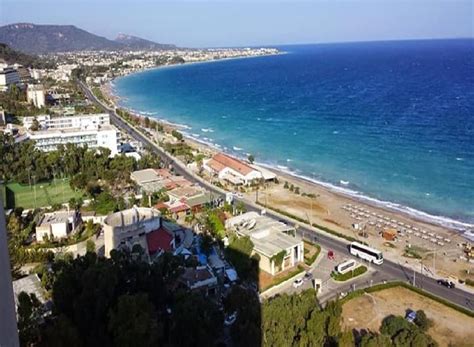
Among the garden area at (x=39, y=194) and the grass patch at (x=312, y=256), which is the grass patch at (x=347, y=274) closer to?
the grass patch at (x=312, y=256)

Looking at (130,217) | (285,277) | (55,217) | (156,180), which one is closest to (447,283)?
(285,277)

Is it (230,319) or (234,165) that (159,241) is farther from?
(234,165)

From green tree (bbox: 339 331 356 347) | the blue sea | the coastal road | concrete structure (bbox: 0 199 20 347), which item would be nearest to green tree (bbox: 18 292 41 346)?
green tree (bbox: 339 331 356 347)

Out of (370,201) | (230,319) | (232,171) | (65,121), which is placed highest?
(65,121)

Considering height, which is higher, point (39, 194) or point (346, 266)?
point (346, 266)

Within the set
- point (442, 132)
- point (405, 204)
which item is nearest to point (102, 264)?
point (405, 204)

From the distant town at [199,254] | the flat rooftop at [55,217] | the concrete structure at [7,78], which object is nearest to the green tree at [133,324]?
the distant town at [199,254]

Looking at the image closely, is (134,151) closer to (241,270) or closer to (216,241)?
(216,241)
